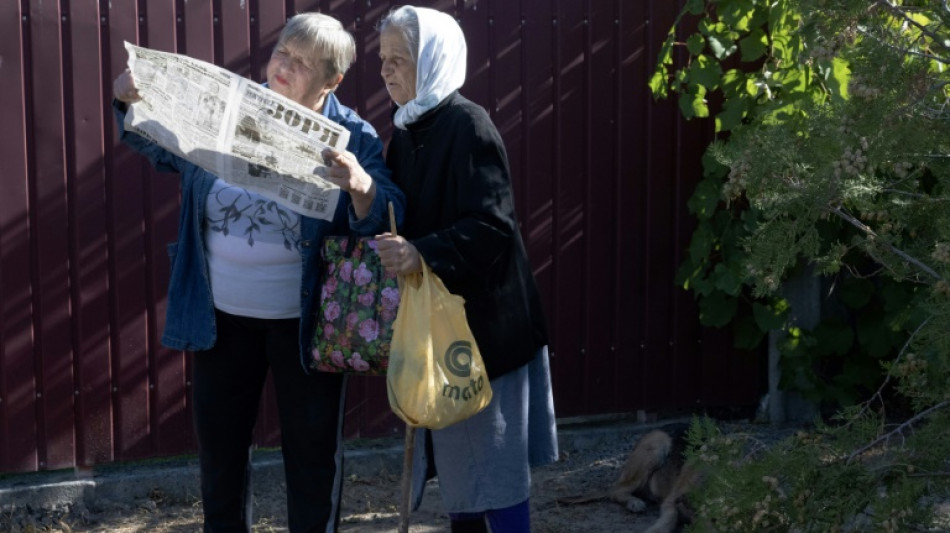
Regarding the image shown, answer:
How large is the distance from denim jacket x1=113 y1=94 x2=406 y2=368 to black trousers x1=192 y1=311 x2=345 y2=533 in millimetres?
76

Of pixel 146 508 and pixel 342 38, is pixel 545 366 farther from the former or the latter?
pixel 146 508

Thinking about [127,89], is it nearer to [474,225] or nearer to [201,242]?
[201,242]

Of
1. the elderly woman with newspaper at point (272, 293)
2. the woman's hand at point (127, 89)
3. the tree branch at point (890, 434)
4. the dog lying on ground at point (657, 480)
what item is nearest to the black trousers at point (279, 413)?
the elderly woman with newspaper at point (272, 293)

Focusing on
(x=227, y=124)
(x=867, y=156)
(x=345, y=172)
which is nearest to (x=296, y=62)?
(x=227, y=124)

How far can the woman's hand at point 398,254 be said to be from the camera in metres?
2.98

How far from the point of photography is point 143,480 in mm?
4887

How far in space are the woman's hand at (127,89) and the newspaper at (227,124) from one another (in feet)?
0.04

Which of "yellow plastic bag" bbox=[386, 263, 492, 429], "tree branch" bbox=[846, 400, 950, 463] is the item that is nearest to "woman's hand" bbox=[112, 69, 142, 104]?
"yellow plastic bag" bbox=[386, 263, 492, 429]

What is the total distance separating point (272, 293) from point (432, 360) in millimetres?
589

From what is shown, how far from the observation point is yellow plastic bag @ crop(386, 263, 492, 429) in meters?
2.96

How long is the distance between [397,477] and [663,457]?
3.90 ft

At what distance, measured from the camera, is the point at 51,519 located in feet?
15.3

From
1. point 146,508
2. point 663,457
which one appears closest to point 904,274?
point 663,457

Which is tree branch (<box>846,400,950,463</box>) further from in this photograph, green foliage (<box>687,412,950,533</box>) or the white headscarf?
the white headscarf
